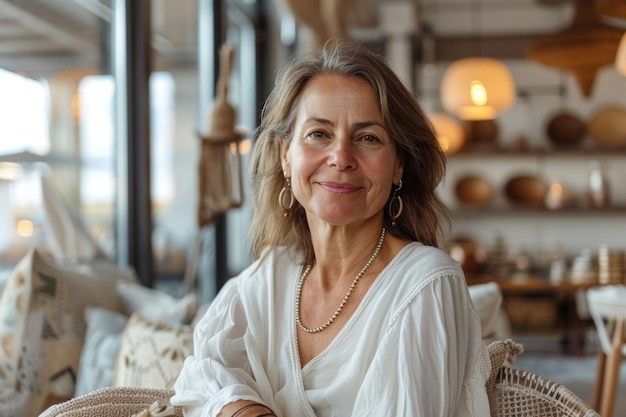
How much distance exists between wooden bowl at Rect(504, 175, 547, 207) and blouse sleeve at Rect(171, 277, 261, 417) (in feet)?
22.2

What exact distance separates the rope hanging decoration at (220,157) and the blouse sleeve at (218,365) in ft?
6.34

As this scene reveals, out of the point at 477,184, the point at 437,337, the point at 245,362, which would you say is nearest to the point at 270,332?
the point at 245,362

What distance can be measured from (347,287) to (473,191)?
6.85 m

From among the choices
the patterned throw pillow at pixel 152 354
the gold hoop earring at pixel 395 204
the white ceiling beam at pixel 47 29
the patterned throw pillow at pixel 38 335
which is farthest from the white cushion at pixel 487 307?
the white ceiling beam at pixel 47 29

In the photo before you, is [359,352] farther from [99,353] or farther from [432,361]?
[99,353]

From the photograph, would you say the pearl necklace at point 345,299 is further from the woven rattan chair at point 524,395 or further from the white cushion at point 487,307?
the white cushion at point 487,307

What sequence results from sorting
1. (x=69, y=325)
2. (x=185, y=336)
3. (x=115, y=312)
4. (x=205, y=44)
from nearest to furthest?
(x=185, y=336) → (x=69, y=325) → (x=115, y=312) → (x=205, y=44)

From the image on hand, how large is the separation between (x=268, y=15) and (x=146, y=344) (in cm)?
550

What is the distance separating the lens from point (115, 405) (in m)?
1.81

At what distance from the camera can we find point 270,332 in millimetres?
1869

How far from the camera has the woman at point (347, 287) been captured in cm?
164

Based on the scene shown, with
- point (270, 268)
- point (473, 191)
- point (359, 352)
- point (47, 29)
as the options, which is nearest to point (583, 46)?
point (473, 191)

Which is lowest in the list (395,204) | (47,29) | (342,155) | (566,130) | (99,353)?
(99,353)

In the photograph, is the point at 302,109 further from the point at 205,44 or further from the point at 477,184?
the point at 477,184
